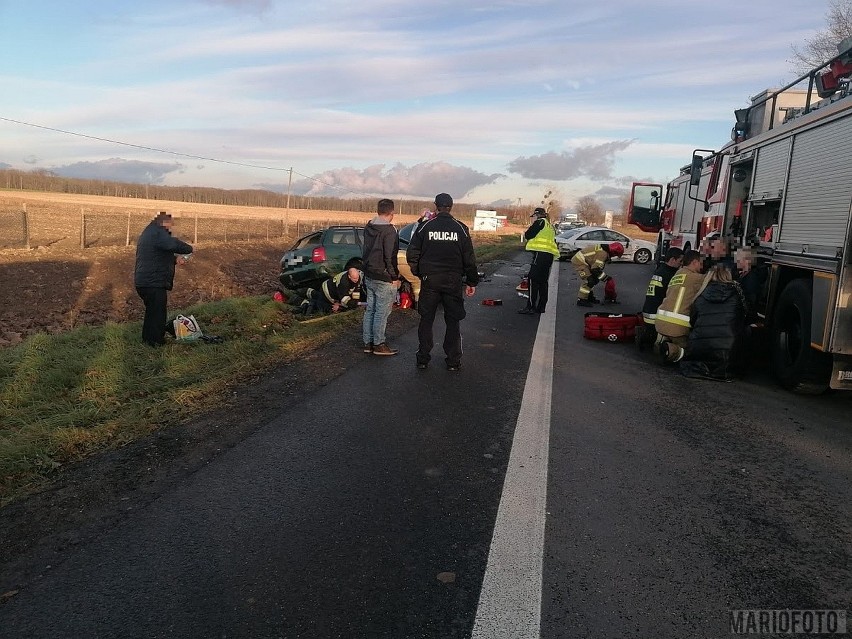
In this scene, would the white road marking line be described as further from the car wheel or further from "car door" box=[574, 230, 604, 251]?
"car door" box=[574, 230, 604, 251]

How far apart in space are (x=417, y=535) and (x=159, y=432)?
96.7 inches

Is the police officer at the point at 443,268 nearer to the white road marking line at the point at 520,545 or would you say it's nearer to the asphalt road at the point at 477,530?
the asphalt road at the point at 477,530

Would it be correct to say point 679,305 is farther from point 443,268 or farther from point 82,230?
point 82,230

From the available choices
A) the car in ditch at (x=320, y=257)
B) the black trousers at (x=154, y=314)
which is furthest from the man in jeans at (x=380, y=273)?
the car in ditch at (x=320, y=257)

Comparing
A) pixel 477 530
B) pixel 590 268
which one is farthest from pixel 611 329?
pixel 477 530

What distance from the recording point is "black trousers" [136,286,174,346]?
7637 mm

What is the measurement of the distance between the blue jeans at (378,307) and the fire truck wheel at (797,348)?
4.35m

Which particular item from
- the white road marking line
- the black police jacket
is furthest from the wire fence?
the white road marking line

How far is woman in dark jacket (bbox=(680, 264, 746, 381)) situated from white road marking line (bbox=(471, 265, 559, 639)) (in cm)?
249

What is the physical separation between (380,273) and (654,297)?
366cm

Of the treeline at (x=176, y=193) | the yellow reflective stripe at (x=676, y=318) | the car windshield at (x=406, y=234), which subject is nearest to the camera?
the yellow reflective stripe at (x=676, y=318)

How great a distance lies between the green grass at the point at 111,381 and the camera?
14.4ft

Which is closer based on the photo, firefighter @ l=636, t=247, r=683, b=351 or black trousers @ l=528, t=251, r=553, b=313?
firefighter @ l=636, t=247, r=683, b=351

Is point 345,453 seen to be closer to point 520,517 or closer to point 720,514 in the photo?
point 520,517
